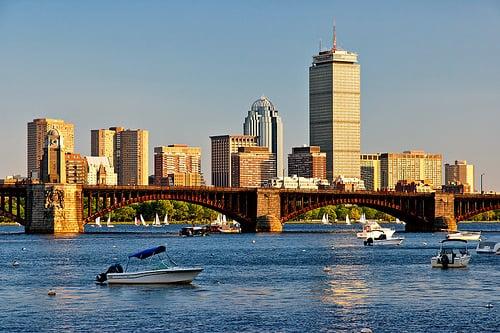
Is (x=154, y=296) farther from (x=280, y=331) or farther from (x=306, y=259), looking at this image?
(x=306, y=259)

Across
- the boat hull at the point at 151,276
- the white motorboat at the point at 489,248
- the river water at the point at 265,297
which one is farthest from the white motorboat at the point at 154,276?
the white motorboat at the point at 489,248

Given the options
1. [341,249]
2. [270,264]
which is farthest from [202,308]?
[341,249]

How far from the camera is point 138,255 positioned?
93.9m

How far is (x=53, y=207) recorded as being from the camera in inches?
7613

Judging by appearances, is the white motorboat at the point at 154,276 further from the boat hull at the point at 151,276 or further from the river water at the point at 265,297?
the river water at the point at 265,297

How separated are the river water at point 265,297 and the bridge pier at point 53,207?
56003mm

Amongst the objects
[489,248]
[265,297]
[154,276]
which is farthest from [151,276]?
[489,248]

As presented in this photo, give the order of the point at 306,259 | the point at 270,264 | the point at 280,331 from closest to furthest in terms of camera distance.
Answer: the point at 280,331 → the point at 270,264 → the point at 306,259

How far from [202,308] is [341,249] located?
276 ft

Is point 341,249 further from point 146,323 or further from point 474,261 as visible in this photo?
point 146,323

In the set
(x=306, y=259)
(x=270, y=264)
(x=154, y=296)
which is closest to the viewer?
(x=154, y=296)

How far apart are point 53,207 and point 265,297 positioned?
4521 inches

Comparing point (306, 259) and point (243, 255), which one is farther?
point (243, 255)

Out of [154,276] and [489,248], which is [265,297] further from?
[489,248]
